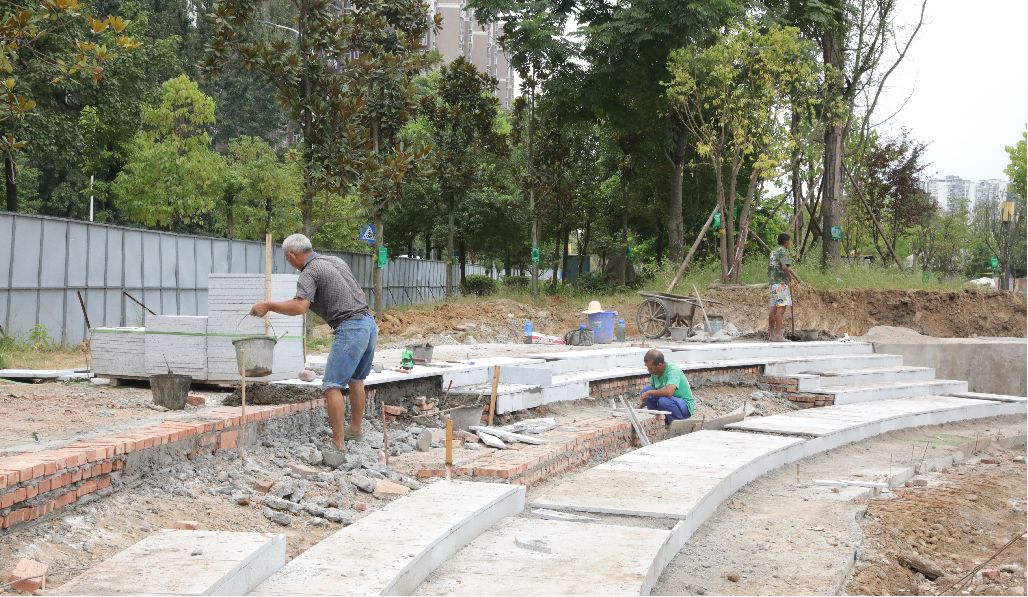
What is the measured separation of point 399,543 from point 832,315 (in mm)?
17513

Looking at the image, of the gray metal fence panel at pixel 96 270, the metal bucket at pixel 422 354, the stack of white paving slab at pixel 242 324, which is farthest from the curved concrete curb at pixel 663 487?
the gray metal fence panel at pixel 96 270

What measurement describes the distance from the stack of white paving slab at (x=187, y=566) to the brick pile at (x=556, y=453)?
2.44 m

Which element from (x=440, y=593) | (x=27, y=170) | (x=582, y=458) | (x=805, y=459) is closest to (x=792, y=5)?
(x=805, y=459)

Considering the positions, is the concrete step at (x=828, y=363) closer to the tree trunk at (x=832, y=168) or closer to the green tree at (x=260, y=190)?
the tree trunk at (x=832, y=168)

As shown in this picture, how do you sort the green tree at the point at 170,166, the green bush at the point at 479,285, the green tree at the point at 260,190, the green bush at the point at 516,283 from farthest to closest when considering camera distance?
the green bush at the point at 479,285 → the green bush at the point at 516,283 → the green tree at the point at 260,190 → the green tree at the point at 170,166

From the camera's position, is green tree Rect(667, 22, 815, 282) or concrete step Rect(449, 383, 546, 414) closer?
concrete step Rect(449, 383, 546, 414)

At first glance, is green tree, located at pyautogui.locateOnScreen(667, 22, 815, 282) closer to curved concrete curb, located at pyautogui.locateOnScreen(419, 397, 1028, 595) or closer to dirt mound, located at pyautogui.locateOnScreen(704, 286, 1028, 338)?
dirt mound, located at pyautogui.locateOnScreen(704, 286, 1028, 338)

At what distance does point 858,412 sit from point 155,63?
26318mm

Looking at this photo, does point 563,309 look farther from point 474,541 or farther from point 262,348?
point 474,541

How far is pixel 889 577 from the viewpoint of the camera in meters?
5.48

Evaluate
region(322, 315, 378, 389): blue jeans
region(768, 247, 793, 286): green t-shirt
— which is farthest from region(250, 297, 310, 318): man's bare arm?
region(768, 247, 793, 286): green t-shirt

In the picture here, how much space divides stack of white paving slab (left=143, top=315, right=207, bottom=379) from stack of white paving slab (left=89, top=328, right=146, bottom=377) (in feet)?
0.89

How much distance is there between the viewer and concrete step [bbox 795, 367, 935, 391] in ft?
47.0

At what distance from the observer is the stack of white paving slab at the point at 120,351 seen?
891cm
